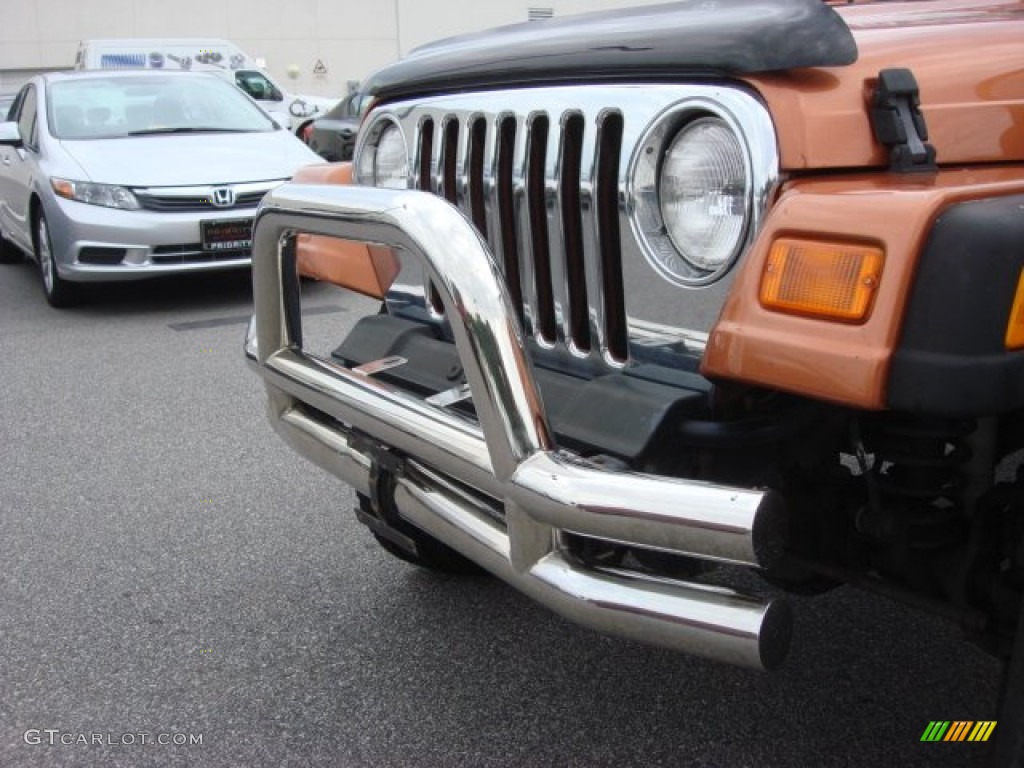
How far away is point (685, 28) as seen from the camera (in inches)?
74.6

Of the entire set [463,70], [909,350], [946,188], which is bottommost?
[909,350]

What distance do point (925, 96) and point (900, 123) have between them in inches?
4.6

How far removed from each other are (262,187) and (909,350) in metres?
6.51

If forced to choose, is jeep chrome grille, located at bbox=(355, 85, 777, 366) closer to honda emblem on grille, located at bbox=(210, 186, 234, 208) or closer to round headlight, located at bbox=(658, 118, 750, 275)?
round headlight, located at bbox=(658, 118, 750, 275)

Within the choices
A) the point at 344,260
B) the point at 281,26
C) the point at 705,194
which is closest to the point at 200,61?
the point at 281,26

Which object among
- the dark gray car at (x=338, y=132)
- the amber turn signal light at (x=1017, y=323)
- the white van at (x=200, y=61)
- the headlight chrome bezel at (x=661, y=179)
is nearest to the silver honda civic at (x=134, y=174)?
the dark gray car at (x=338, y=132)

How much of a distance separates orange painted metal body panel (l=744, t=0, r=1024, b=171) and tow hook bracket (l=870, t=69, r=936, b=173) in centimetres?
2

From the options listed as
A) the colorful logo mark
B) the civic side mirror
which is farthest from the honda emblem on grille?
the colorful logo mark

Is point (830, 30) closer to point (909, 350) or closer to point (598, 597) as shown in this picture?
point (909, 350)

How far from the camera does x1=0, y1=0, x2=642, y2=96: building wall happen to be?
2908cm

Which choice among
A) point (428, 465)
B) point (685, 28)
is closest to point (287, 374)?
point (428, 465)

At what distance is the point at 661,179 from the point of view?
1979mm

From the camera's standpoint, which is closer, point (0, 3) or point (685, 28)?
point (685, 28)

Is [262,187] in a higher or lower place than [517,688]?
higher
